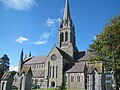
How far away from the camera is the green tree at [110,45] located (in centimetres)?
2382

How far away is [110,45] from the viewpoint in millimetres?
24812

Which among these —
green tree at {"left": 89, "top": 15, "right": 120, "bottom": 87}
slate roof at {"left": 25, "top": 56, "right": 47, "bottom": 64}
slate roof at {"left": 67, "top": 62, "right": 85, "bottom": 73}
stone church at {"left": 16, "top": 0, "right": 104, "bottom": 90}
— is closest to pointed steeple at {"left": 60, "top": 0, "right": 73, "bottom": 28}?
stone church at {"left": 16, "top": 0, "right": 104, "bottom": 90}

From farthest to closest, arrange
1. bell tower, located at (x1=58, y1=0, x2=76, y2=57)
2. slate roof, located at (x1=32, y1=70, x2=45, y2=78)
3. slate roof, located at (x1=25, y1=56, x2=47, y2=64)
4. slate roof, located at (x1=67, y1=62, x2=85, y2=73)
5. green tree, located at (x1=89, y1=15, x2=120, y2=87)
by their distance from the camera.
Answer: slate roof, located at (x1=25, y1=56, x2=47, y2=64), bell tower, located at (x1=58, y1=0, x2=76, y2=57), slate roof, located at (x1=32, y1=70, x2=45, y2=78), slate roof, located at (x1=67, y1=62, x2=85, y2=73), green tree, located at (x1=89, y1=15, x2=120, y2=87)

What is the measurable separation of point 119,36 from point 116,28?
132cm

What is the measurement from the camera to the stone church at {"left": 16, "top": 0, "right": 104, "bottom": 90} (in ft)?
164

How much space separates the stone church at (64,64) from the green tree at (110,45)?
45.2 ft

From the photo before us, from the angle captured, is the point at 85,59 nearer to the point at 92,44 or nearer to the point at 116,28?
the point at 92,44

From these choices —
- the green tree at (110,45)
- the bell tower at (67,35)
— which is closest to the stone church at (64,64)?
the bell tower at (67,35)

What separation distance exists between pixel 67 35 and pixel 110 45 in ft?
137

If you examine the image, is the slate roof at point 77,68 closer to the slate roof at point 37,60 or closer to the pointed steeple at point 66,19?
the slate roof at point 37,60

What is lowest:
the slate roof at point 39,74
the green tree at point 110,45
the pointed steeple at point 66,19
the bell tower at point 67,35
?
the slate roof at point 39,74

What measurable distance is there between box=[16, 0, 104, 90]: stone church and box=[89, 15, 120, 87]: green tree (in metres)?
13.8

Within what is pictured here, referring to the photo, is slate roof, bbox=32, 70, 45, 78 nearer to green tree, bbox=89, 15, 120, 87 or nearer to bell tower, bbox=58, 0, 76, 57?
bell tower, bbox=58, 0, 76, 57

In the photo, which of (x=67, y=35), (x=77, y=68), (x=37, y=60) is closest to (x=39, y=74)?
(x=37, y=60)
